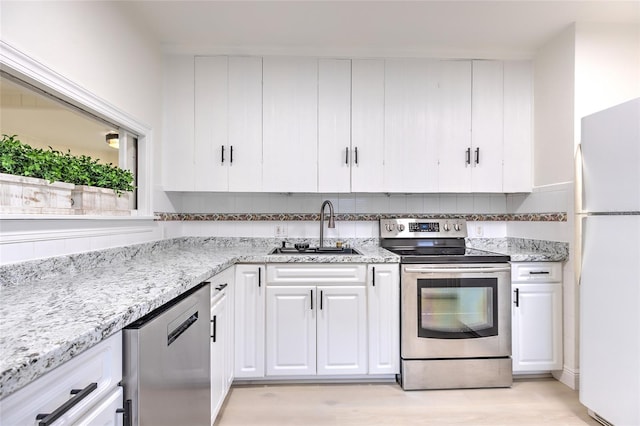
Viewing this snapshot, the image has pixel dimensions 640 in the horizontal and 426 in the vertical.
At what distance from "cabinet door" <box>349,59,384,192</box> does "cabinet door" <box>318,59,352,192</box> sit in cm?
6

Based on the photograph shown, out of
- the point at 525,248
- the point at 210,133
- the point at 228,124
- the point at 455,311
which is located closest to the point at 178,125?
the point at 210,133

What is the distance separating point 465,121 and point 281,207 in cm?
167

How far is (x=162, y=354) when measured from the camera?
108 centimetres

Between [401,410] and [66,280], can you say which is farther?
[401,410]

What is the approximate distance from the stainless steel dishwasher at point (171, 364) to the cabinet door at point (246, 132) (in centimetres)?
120

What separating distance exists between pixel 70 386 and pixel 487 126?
2.93 metres

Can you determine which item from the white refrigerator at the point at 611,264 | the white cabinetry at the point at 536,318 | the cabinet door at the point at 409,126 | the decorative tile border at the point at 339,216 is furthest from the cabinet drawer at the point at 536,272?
the cabinet door at the point at 409,126

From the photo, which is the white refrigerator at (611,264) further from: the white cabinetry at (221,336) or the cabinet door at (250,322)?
the white cabinetry at (221,336)

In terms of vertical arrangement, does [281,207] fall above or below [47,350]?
above

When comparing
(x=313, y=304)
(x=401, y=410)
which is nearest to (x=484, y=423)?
(x=401, y=410)

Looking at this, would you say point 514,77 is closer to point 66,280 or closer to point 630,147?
point 630,147

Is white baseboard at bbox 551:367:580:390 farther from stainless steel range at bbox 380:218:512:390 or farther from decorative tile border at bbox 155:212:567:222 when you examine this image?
decorative tile border at bbox 155:212:567:222

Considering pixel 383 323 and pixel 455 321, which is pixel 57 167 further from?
pixel 455 321

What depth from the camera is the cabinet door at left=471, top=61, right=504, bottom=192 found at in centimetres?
267
